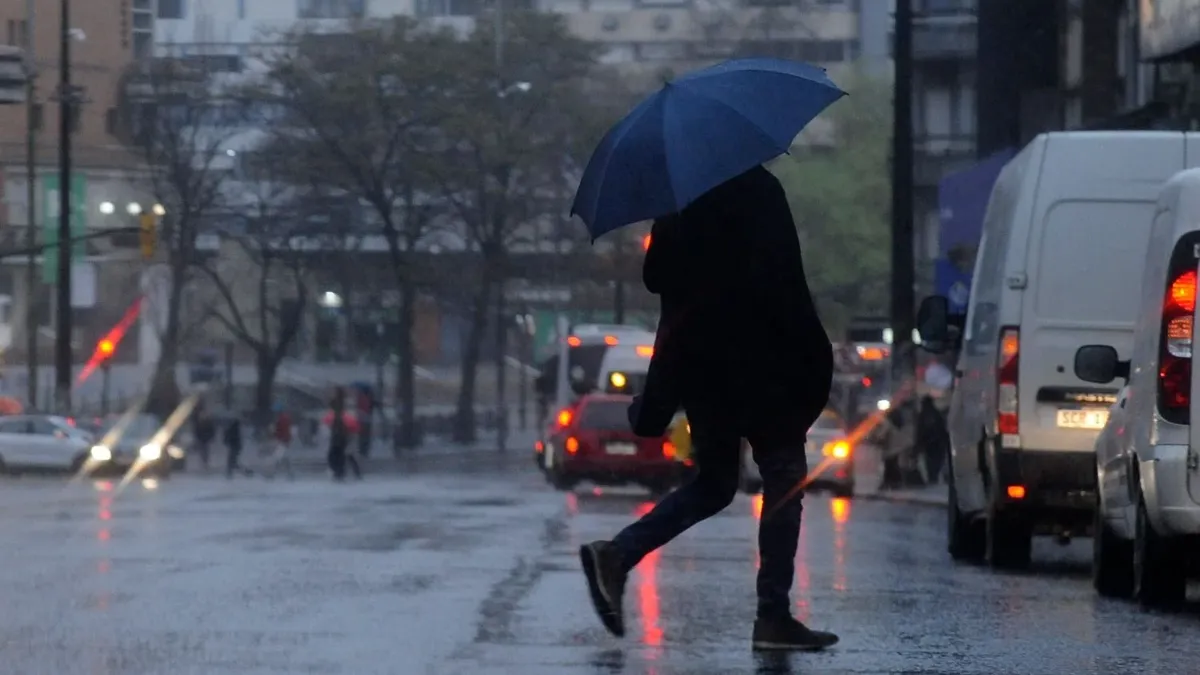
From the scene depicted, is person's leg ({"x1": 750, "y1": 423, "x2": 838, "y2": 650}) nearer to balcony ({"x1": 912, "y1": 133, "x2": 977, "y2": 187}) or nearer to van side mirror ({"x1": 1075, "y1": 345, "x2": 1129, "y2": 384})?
van side mirror ({"x1": 1075, "y1": 345, "x2": 1129, "y2": 384})

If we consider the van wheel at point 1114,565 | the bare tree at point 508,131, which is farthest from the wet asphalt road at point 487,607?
the bare tree at point 508,131

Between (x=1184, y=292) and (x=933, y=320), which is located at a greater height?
(x=1184, y=292)

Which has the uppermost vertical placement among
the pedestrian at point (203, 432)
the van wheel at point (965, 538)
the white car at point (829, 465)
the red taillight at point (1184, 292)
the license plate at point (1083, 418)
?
the red taillight at point (1184, 292)

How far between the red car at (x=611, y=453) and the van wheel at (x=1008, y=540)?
19.5 meters

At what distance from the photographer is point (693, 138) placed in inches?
300

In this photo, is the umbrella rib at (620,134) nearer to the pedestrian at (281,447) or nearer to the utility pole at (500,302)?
the pedestrian at (281,447)

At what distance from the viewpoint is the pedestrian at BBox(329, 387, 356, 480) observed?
153ft

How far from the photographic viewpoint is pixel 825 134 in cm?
7588

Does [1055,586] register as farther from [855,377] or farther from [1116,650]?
[855,377]

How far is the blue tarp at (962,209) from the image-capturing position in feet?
110

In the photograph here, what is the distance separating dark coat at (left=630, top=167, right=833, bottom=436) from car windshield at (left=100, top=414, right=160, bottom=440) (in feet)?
143

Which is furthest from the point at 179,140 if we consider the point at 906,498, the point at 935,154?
the point at 906,498

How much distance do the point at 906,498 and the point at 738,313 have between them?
78.4ft

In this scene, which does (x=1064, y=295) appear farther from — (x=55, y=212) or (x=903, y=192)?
(x=55, y=212)
